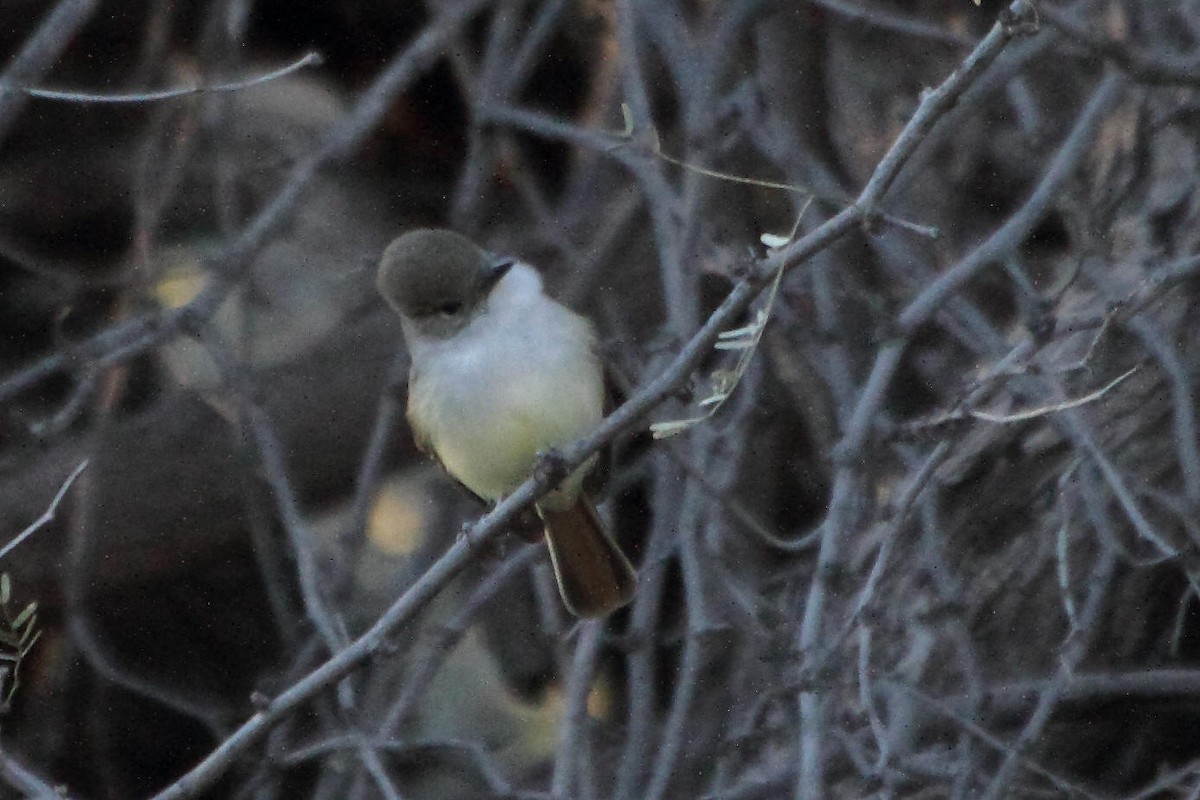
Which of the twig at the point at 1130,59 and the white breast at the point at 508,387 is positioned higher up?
the twig at the point at 1130,59

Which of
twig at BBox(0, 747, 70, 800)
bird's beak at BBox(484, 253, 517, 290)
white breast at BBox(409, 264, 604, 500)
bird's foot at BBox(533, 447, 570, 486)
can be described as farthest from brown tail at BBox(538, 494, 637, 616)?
twig at BBox(0, 747, 70, 800)

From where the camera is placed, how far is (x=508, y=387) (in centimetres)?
367

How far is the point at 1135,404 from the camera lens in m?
3.76

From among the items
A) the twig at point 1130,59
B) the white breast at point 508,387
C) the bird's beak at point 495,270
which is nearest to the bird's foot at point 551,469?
the white breast at point 508,387

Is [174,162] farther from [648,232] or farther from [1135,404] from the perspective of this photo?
[1135,404]

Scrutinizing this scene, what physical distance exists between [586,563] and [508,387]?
15.7 inches

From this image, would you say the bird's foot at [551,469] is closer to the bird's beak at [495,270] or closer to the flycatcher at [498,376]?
the flycatcher at [498,376]

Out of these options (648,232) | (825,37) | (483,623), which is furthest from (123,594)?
(825,37)

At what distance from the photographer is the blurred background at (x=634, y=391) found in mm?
3406

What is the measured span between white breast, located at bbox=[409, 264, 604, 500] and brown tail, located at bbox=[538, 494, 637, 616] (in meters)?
0.16

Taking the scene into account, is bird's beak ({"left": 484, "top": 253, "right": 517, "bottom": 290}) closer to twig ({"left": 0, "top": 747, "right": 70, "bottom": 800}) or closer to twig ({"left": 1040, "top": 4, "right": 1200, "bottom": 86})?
twig ({"left": 1040, "top": 4, "right": 1200, "bottom": 86})

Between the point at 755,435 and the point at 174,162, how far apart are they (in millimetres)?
1529

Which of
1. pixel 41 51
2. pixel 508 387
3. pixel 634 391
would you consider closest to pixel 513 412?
pixel 508 387

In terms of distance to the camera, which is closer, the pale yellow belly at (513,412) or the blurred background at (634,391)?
the blurred background at (634,391)
